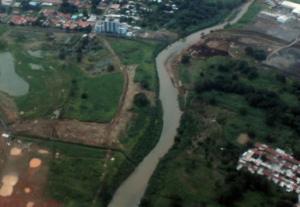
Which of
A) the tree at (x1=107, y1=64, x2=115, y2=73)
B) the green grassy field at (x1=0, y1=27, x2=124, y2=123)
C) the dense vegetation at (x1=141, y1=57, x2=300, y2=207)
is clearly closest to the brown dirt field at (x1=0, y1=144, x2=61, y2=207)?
the green grassy field at (x1=0, y1=27, x2=124, y2=123)

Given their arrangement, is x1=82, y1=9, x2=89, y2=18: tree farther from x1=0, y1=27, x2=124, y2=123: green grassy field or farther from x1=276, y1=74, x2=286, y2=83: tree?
x1=276, y1=74, x2=286, y2=83: tree

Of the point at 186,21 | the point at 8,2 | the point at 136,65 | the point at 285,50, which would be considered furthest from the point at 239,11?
the point at 8,2

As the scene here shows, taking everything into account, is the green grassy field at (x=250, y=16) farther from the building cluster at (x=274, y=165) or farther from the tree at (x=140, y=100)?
the building cluster at (x=274, y=165)

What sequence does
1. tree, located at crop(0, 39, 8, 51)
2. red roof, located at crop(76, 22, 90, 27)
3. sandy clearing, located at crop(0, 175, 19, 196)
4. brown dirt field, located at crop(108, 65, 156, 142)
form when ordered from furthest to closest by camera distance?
1. red roof, located at crop(76, 22, 90, 27)
2. tree, located at crop(0, 39, 8, 51)
3. brown dirt field, located at crop(108, 65, 156, 142)
4. sandy clearing, located at crop(0, 175, 19, 196)

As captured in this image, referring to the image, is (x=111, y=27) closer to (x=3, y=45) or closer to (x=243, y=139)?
(x=3, y=45)

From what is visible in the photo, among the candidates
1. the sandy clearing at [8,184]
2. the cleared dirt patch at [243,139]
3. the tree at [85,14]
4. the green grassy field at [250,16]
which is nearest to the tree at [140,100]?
the cleared dirt patch at [243,139]

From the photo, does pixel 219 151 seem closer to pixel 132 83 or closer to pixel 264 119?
pixel 264 119

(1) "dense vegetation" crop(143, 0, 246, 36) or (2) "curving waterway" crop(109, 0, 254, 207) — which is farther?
(1) "dense vegetation" crop(143, 0, 246, 36)
